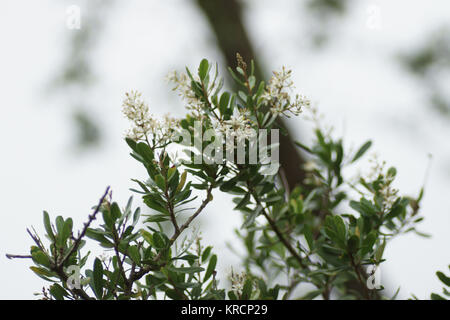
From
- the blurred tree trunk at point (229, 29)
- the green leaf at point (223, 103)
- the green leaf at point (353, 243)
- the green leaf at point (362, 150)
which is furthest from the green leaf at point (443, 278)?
the blurred tree trunk at point (229, 29)

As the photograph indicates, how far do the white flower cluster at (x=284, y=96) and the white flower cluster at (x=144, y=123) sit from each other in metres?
0.11

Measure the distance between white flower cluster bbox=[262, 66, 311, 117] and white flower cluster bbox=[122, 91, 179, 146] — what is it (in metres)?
0.11

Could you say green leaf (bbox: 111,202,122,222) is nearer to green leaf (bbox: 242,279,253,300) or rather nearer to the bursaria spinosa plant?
the bursaria spinosa plant

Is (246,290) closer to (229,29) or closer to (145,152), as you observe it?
(145,152)

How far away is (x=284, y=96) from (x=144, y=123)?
159mm

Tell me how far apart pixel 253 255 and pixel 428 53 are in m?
1.69

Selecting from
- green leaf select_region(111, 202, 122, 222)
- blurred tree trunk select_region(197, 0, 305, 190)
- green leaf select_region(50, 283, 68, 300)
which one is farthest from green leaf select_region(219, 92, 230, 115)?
blurred tree trunk select_region(197, 0, 305, 190)

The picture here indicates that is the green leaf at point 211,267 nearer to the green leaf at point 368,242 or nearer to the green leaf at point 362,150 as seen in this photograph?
the green leaf at point 368,242

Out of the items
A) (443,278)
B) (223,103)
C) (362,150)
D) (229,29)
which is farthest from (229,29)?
(443,278)

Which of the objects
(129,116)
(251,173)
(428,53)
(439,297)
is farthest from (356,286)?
(428,53)

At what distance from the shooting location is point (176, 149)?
0.52 metres

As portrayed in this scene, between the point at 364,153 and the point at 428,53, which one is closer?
the point at 364,153
